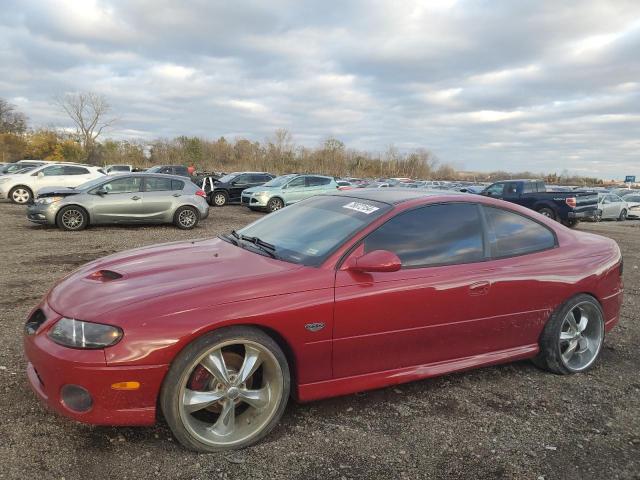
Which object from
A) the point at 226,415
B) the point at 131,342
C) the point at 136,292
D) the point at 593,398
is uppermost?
the point at 136,292

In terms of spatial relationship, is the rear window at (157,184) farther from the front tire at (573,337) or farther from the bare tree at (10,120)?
the bare tree at (10,120)

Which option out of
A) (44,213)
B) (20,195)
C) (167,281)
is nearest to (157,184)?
(44,213)

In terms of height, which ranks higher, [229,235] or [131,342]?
[229,235]

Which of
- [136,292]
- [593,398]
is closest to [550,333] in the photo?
[593,398]

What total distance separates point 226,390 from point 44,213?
35.1ft

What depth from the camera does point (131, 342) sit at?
2.41m

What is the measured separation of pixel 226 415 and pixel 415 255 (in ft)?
5.27

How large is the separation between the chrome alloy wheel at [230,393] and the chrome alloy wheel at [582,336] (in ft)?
8.36

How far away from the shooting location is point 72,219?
11.4m

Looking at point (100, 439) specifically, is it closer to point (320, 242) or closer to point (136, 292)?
point (136, 292)

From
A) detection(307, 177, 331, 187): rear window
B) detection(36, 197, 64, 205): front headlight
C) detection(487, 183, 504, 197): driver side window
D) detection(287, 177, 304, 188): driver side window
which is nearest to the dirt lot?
detection(36, 197, 64, 205): front headlight

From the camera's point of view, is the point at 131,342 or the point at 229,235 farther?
the point at 229,235

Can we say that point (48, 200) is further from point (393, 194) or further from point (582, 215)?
point (582, 215)

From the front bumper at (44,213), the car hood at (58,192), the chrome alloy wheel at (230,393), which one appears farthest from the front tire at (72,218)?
the chrome alloy wheel at (230,393)
